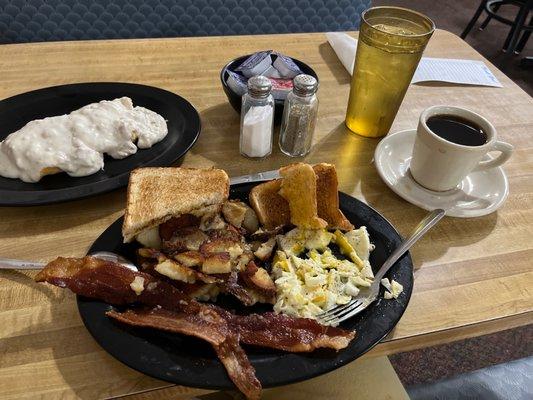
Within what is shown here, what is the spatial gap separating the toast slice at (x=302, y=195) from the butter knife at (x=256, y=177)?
83 millimetres

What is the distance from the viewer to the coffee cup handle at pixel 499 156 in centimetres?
99

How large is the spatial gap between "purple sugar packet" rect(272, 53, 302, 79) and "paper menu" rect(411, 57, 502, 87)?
45 centimetres

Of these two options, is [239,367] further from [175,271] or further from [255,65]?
[255,65]

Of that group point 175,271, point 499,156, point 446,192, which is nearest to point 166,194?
point 175,271

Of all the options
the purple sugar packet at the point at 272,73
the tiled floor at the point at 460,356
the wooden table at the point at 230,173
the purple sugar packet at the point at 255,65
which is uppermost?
the purple sugar packet at the point at 255,65

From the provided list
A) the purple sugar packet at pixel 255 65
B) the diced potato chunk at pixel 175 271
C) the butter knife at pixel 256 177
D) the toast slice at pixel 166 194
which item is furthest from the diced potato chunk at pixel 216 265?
the purple sugar packet at pixel 255 65

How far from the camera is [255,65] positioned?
4.11 feet

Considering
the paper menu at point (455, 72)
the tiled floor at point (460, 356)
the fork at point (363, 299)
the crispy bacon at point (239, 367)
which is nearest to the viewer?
the crispy bacon at point (239, 367)

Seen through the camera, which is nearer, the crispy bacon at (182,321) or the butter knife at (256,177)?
the crispy bacon at (182,321)

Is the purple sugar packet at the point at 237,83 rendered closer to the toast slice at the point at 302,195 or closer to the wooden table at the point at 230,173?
the wooden table at the point at 230,173

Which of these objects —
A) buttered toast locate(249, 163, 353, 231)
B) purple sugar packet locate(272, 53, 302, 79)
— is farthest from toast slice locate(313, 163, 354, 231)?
purple sugar packet locate(272, 53, 302, 79)

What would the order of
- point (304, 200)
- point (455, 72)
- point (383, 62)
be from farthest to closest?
point (455, 72) → point (383, 62) → point (304, 200)

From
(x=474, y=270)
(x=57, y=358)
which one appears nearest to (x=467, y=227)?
(x=474, y=270)

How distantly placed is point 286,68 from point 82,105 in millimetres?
562
